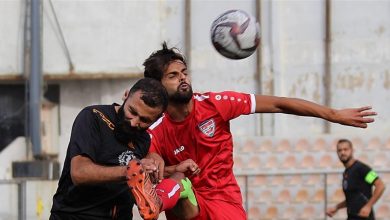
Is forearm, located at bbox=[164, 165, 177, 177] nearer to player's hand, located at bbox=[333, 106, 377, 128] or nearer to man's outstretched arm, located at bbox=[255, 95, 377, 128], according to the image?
man's outstretched arm, located at bbox=[255, 95, 377, 128]

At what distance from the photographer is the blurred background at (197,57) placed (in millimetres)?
14805

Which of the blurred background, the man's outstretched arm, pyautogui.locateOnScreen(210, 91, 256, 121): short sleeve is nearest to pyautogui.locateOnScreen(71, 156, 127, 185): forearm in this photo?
pyautogui.locateOnScreen(210, 91, 256, 121): short sleeve

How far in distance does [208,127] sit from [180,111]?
9.5 inches

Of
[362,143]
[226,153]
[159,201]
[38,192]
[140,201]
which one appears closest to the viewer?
[140,201]

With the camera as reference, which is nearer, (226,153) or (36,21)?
(226,153)

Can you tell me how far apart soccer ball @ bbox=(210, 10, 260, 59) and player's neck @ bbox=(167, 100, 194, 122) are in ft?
Answer: 2.19

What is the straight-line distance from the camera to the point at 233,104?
6.41 m

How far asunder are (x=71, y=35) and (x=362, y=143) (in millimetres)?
5378

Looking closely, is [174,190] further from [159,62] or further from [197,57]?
[197,57]

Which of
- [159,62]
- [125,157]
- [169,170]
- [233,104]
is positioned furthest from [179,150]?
[125,157]

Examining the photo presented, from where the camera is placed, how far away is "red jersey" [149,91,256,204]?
6.36 meters

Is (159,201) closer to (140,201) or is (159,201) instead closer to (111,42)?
(140,201)

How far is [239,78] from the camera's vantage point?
49.1 ft

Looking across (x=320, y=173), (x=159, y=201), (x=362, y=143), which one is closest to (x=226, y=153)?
(x=159, y=201)
